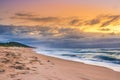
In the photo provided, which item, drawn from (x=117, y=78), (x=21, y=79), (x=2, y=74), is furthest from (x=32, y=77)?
(x=117, y=78)

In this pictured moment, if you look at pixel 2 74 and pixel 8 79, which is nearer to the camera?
pixel 8 79

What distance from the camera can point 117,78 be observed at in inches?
380

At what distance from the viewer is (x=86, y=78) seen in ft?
28.5

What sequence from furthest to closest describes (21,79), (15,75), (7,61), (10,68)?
(7,61) → (10,68) → (15,75) → (21,79)

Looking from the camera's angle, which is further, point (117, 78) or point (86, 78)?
point (117, 78)

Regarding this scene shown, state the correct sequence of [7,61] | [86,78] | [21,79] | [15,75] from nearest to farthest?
1. [21,79]
2. [15,75]
3. [86,78]
4. [7,61]

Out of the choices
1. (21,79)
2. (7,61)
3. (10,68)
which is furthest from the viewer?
(7,61)

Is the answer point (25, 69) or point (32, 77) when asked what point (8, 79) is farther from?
point (25, 69)

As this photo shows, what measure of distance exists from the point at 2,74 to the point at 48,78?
5.24 ft

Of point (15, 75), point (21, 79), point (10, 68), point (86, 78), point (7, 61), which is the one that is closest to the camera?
point (21, 79)

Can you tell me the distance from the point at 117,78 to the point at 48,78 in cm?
315

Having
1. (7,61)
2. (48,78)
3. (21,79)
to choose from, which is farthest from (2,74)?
(7,61)

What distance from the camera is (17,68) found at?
9.52m

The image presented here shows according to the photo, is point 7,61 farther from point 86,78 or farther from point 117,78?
point 117,78
